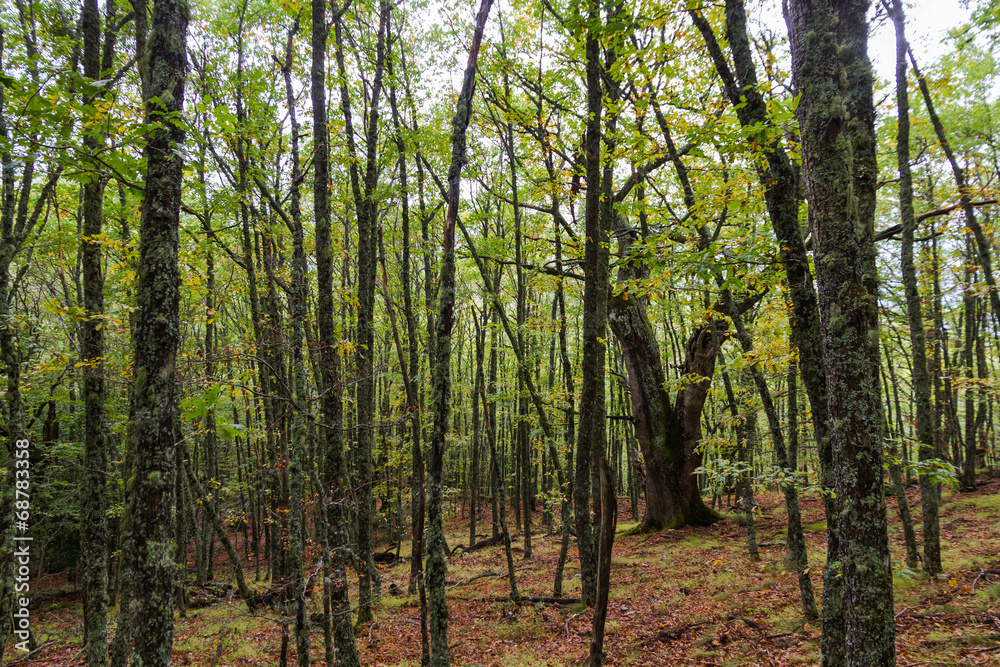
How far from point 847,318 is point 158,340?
5.28 meters

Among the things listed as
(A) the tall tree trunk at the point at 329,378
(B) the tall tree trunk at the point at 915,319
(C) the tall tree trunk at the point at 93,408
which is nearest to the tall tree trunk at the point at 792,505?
(B) the tall tree trunk at the point at 915,319

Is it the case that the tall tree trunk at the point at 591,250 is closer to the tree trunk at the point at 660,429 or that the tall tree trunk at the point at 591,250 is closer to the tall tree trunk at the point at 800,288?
the tall tree trunk at the point at 800,288

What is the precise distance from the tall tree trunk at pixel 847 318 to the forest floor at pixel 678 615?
1.47m

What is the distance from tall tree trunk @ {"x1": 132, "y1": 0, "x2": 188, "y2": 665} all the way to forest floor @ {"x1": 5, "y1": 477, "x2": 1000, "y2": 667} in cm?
125

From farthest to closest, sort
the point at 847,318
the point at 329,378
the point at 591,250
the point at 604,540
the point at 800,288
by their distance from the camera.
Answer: the point at 329,378 < the point at 591,250 < the point at 800,288 < the point at 604,540 < the point at 847,318

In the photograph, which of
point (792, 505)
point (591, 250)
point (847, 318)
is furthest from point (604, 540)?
point (792, 505)

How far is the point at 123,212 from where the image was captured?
9641mm

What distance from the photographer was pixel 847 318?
3158 mm

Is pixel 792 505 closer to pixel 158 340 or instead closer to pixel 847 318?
pixel 847 318

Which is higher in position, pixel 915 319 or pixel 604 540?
pixel 915 319

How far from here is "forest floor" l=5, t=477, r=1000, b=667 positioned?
5898mm

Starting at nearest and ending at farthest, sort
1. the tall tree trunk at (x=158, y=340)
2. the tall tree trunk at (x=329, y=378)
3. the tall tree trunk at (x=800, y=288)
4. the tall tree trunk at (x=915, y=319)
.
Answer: the tall tree trunk at (x=158, y=340) → the tall tree trunk at (x=800, y=288) → the tall tree trunk at (x=329, y=378) → the tall tree trunk at (x=915, y=319)

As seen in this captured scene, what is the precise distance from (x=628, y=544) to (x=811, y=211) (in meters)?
12.5

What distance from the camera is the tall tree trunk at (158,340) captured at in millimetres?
3322
